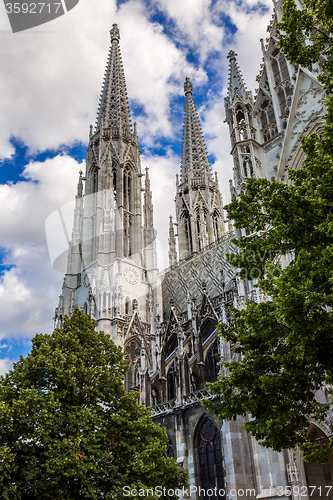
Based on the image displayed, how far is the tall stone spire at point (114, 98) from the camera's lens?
45.9 meters

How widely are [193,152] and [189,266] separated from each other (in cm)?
1756

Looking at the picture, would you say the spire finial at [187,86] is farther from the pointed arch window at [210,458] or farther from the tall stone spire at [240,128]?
the pointed arch window at [210,458]

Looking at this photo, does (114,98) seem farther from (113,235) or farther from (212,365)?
(212,365)

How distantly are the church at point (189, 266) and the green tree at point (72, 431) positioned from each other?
5594mm

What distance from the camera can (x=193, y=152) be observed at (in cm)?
5169

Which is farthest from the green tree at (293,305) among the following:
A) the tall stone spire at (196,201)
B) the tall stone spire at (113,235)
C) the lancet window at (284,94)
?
the tall stone spire at (196,201)

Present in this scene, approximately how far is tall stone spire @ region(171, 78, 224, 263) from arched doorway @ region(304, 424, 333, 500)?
25.0 m

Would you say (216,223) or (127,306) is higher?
(216,223)

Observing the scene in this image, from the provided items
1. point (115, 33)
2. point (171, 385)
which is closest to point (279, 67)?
point (171, 385)

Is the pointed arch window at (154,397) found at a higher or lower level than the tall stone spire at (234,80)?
lower

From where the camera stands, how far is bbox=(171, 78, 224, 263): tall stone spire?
45469 mm

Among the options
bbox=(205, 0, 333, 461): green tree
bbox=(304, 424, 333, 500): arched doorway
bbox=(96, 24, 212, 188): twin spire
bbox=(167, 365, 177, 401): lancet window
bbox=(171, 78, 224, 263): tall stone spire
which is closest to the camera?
bbox=(205, 0, 333, 461): green tree

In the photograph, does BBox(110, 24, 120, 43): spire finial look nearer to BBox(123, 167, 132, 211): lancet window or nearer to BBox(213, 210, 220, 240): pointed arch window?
BBox(123, 167, 132, 211): lancet window

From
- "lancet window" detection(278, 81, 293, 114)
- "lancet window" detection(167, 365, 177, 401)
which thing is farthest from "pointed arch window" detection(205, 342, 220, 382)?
"lancet window" detection(278, 81, 293, 114)
